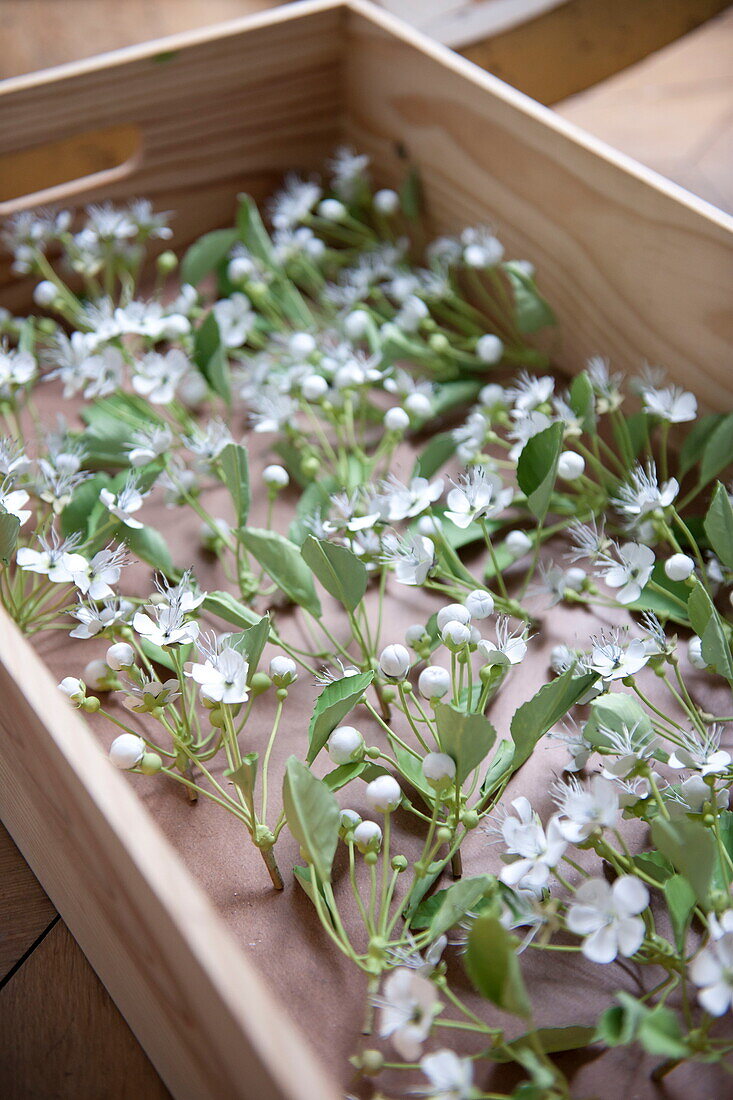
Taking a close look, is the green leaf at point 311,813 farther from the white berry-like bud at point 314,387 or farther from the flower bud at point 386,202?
the flower bud at point 386,202

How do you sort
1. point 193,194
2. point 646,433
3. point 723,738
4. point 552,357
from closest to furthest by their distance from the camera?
1. point 723,738
2. point 646,433
3. point 552,357
4. point 193,194

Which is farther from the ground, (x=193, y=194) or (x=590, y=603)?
(x=193, y=194)

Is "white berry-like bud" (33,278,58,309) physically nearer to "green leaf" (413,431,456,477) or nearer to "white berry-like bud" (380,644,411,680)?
"green leaf" (413,431,456,477)

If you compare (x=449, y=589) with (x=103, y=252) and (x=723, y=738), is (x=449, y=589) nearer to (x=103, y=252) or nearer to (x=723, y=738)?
(x=723, y=738)

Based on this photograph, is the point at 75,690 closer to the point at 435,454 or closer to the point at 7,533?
the point at 7,533

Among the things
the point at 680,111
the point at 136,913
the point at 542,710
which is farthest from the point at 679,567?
the point at 680,111

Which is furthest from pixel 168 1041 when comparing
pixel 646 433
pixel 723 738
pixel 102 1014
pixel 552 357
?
pixel 552 357
